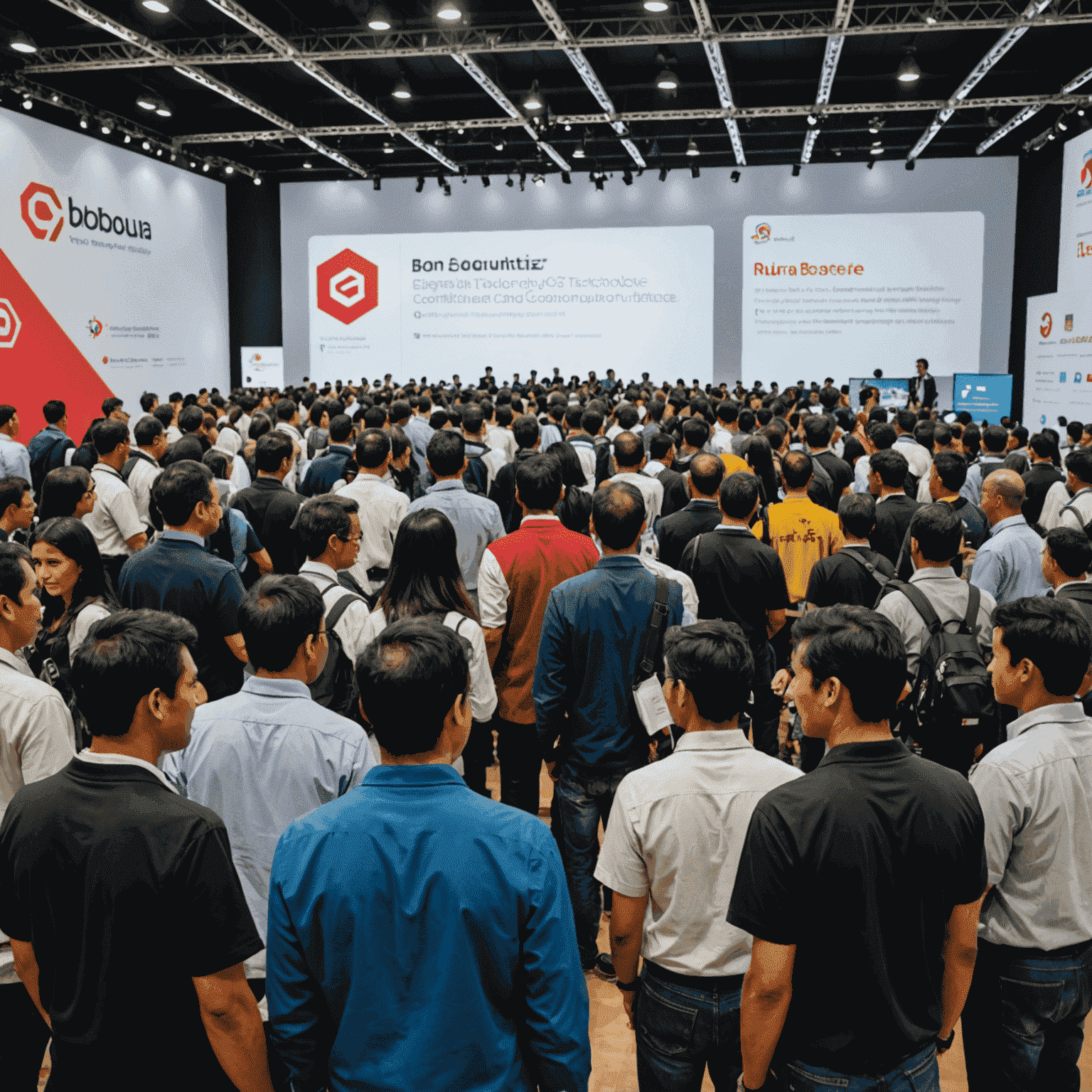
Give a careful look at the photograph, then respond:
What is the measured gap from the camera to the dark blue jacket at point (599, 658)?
276cm

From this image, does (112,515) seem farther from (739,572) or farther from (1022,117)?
(1022,117)

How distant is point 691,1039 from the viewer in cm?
181

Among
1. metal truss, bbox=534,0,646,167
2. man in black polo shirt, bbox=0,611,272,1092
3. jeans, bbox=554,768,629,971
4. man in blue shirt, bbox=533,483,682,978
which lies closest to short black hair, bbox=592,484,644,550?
man in blue shirt, bbox=533,483,682,978

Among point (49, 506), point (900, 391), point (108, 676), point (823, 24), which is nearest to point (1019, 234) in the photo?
point (900, 391)

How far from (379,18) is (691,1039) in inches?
427

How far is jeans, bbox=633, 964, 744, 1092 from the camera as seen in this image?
180cm

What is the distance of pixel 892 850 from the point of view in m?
1.51

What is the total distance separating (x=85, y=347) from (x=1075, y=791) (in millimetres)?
14606

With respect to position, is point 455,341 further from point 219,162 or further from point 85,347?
point 85,347

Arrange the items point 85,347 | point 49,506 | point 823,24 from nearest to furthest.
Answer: point 49,506 < point 823,24 < point 85,347

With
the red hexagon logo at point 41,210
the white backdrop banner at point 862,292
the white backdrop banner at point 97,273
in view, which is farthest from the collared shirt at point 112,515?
the white backdrop banner at point 862,292

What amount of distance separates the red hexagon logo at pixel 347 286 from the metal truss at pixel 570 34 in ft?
20.4

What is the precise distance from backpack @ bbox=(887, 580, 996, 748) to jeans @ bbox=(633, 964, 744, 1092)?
1.13 metres

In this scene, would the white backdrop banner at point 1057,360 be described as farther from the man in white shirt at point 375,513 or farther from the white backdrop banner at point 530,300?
the man in white shirt at point 375,513
